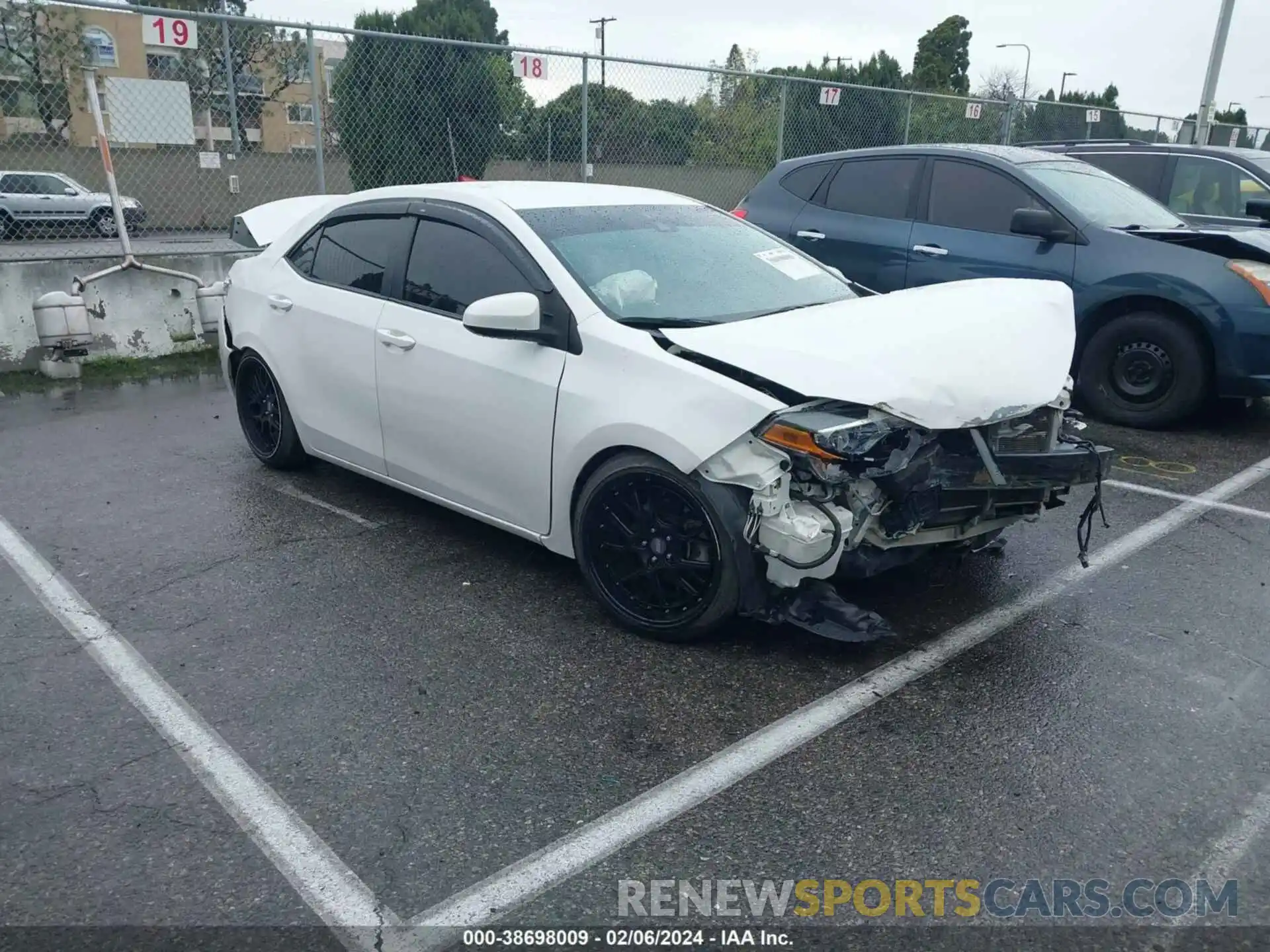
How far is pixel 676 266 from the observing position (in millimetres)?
4324

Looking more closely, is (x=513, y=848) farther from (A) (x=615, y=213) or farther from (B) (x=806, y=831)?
(A) (x=615, y=213)

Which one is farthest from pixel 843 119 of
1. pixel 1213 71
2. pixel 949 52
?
pixel 949 52

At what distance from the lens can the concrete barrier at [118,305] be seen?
26.8 feet

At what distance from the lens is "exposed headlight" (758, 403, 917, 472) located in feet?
10.7

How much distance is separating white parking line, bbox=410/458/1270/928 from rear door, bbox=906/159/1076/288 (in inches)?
120

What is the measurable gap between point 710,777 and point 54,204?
26.3ft

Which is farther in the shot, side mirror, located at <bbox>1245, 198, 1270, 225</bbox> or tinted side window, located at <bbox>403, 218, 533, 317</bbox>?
side mirror, located at <bbox>1245, 198, 1270, 225</bbox>

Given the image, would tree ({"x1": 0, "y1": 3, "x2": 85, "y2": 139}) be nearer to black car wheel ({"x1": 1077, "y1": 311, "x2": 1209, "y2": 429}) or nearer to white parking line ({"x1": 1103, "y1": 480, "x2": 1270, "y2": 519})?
black car wheel ({"x1": 1077, "y1": 311, "x2": 1209, "y2": 429})

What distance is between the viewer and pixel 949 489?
354 centimetres

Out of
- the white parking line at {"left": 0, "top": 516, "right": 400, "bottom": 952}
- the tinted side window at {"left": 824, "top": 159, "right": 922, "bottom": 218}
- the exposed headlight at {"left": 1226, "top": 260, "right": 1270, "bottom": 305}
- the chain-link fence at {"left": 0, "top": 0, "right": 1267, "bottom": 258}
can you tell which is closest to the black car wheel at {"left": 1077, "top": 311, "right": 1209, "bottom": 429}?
the exposed headlight at {"left": 1226, "top": 260, "right": 1270, "bottom": 305}

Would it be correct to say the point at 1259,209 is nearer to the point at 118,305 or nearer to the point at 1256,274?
the point at 1256,274

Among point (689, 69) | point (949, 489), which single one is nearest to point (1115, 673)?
point (949, 489)

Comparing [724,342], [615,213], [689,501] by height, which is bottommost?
[689,501]

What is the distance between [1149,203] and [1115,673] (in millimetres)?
5408
